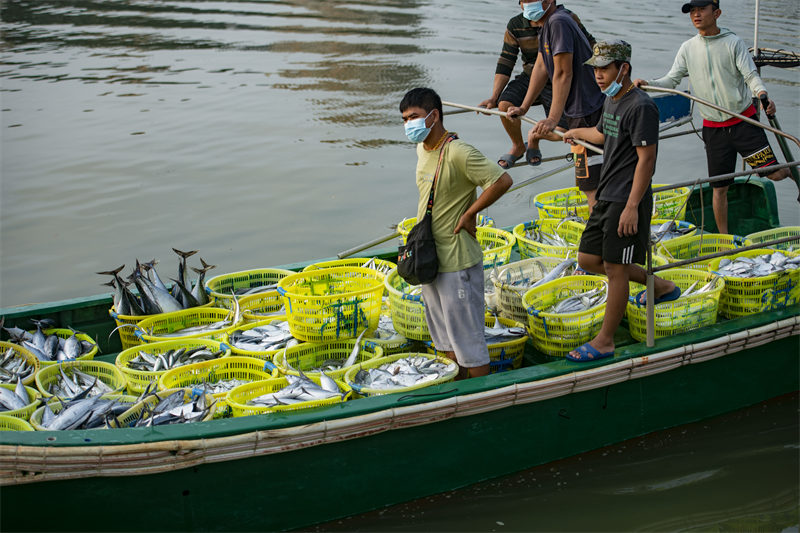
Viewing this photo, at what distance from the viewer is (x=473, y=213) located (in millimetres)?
4605

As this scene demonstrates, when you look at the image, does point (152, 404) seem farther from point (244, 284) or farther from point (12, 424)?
point (244, 284)

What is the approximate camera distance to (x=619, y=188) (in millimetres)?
4781

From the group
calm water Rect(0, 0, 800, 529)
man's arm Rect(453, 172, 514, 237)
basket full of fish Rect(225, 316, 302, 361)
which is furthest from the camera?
calm water Rect(0, 0, 800, 529)

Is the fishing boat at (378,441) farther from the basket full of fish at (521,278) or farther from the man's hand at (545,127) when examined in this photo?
the man's hand at (545,127)

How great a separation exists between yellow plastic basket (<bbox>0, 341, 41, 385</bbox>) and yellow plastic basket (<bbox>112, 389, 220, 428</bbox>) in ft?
3.05

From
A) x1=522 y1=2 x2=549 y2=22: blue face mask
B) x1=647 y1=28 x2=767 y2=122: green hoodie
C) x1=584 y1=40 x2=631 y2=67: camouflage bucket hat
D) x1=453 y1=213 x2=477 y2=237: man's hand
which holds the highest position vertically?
x1=522 y1=2 x2=549 y2=22: blue face mask

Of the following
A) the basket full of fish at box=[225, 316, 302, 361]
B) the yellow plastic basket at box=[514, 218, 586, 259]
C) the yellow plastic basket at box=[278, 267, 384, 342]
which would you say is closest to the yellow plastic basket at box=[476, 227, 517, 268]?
the yellow plastic basket at box=[514, 218, 586, 259]

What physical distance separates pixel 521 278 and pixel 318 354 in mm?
1664

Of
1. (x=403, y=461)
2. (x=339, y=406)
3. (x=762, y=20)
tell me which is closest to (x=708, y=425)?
(x=403, y=461)

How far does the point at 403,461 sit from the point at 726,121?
13.3 ft

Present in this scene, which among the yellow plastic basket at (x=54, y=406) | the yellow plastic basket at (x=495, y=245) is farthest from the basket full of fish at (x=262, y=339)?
the yellow plastic basket at (x=495, y=245)

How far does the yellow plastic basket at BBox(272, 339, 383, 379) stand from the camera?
5348mm

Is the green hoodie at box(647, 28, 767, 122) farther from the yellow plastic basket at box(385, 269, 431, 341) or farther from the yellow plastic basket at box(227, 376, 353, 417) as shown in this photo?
the yellow plastic basket at box(227, 376, 353, 417)

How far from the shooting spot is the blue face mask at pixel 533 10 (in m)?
6.11
